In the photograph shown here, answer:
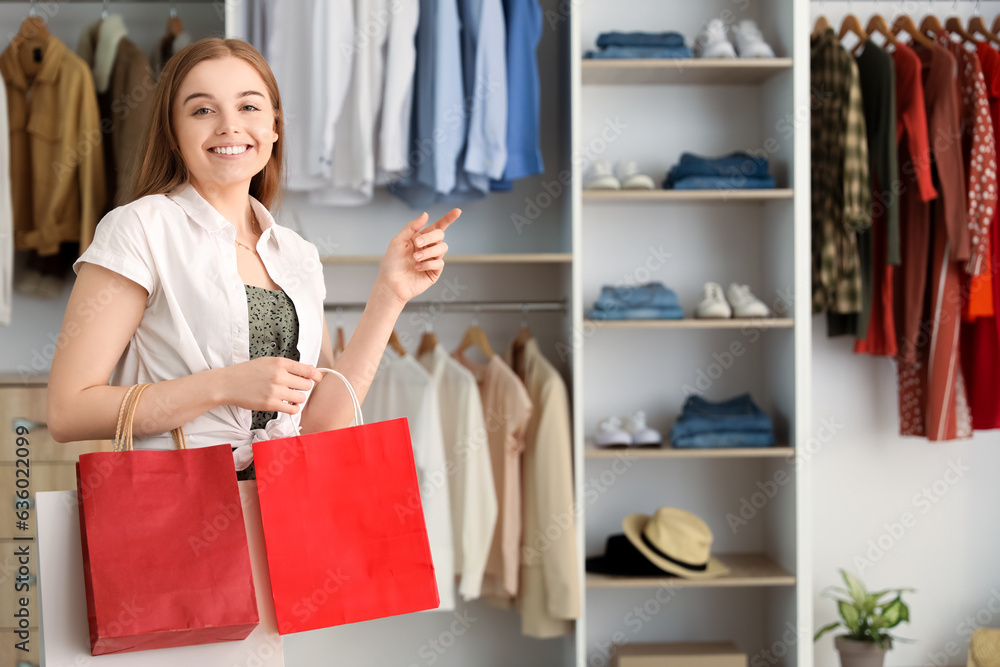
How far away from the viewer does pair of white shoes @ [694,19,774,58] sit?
262cm

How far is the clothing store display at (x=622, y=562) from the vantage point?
2.58 meters

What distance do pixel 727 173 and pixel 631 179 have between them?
32 cm

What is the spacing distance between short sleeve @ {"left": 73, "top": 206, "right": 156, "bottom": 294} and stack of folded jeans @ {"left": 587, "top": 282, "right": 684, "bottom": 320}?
5.97 ft

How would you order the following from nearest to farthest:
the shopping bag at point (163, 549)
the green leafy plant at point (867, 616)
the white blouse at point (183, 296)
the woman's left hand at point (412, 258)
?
1. the shopping bag at point (163, 549)
2. the white blouse at point (183, 296)
3. the woman's left hand at point (412, 258)
4. the green leafy plant at point (867, 616)

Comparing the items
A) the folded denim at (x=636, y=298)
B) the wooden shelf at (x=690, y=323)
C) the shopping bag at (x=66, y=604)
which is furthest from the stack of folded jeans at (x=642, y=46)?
the shopping bag at (x=66, y=604)

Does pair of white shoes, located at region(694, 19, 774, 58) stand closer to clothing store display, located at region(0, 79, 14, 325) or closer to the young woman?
the young woman

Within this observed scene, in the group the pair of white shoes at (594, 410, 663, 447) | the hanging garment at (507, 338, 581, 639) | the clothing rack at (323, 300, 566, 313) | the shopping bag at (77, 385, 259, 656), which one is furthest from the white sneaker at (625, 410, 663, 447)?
the shopping bag at (77, 385, 259, 656)

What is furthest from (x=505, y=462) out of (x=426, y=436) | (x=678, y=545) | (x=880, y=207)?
(x=880, y=207)

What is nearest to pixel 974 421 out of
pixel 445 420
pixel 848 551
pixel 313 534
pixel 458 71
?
pixel 848 551

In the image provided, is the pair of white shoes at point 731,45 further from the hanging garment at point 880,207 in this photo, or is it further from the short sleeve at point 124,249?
the short sleeve at point 124,249

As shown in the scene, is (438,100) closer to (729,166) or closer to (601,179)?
(601,179)

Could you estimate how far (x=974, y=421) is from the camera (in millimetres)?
2736

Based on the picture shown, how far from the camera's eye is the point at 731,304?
2678 millimetres

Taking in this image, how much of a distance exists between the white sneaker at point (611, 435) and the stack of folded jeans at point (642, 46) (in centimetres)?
121
